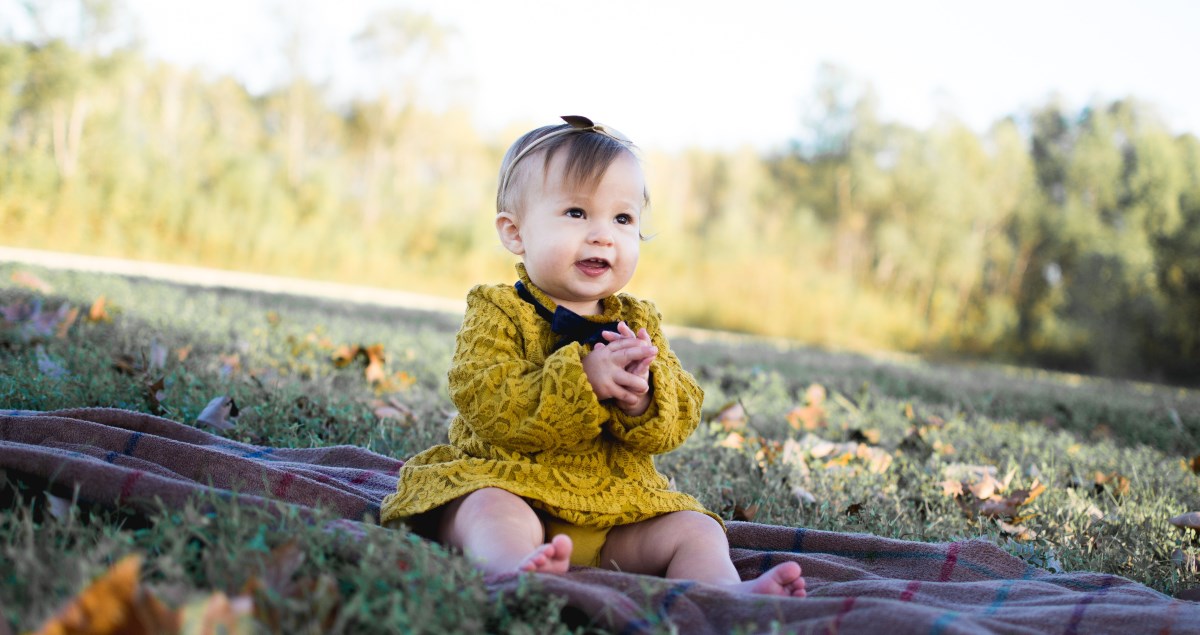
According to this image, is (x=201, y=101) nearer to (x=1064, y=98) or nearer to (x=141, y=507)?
(x=1064, y=98)

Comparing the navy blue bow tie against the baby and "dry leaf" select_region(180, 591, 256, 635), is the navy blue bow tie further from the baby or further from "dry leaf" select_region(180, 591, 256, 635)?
"dry leaf" select_region(180, 591, 256, 635)

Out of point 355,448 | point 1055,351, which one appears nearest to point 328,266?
point 1055,351

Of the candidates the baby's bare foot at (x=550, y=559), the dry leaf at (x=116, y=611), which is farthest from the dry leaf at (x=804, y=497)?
the dry leaf at (x=116, y=611)

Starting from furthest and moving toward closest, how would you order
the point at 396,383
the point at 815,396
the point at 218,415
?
the point at 815,396, the point at 396,383, the point at 218,415

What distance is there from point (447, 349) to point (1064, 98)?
53.0ft

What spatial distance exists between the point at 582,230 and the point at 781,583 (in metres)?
0.88

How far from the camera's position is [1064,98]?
1717 cm

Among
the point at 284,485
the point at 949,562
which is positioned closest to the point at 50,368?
the point at 284,485

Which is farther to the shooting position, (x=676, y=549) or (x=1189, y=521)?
(x=1189, y=521)

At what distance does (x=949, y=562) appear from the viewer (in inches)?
80.4

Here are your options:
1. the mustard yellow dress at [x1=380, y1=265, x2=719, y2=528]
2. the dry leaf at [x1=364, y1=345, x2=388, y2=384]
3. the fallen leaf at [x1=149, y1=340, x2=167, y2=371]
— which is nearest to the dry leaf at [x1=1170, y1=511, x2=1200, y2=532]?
the mustard yellow dress at [x1=380, y1=265, x2=719, y2=528]

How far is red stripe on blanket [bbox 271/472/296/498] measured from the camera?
1.97 meters

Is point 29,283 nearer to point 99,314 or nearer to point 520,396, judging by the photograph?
point 99,314

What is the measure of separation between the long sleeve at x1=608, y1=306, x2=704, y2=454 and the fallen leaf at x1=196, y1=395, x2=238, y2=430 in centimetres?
137
